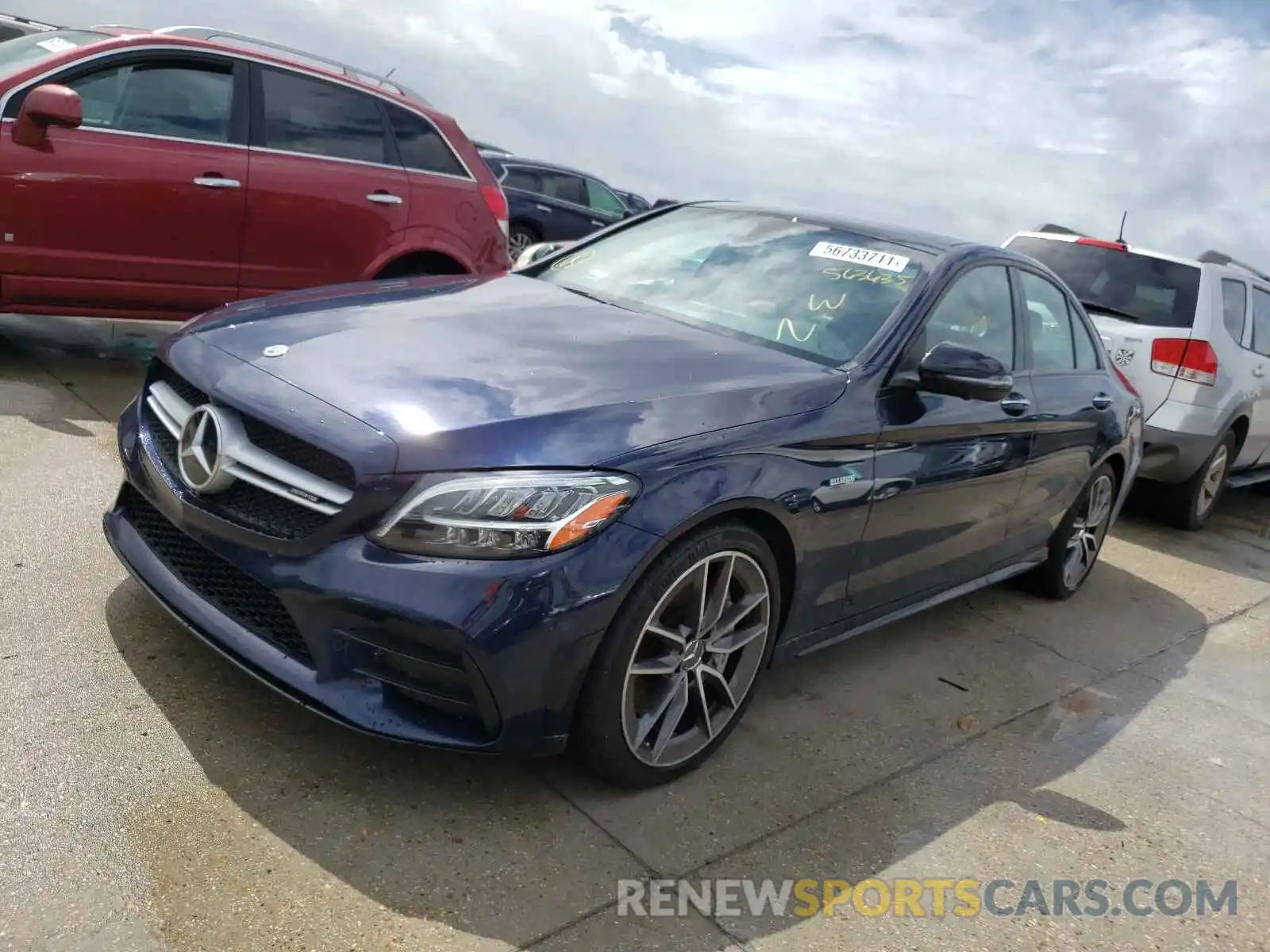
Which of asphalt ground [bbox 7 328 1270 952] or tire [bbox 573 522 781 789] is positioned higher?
tire [bbox 573 522 781 789]

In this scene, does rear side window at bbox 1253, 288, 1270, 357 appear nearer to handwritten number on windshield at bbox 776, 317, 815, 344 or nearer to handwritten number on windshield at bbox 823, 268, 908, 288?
handwritten number on windshield at bbox 823, 268, 908, 288

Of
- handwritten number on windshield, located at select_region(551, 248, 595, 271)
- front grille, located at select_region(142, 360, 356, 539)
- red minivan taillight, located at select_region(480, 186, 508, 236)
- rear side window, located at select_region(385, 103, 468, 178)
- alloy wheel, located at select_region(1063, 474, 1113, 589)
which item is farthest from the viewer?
red minivan taillight, located at select_region(480, 186, 508, 236)

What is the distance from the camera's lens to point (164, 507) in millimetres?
2867

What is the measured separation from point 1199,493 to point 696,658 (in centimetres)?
542

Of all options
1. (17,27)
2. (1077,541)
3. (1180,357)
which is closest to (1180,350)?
(1180,357)

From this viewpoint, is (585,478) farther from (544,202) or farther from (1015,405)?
(544,202)

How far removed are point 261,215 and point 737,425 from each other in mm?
3963

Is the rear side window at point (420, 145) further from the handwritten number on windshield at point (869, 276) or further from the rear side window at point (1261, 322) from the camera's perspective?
the rear side window at point (1261, 322)

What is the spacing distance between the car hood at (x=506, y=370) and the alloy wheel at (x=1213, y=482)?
16.0 feet

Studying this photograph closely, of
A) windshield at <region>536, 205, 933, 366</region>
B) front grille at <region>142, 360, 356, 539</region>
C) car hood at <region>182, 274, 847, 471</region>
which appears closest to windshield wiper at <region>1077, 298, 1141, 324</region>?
windshield at <region>536, 205, 933, 366</region>

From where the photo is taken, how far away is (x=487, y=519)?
249 cm

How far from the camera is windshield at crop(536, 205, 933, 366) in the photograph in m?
3.59

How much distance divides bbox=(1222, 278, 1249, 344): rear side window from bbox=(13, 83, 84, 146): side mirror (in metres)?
6.60

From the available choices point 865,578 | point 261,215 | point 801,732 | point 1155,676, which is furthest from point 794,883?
point 261,215
